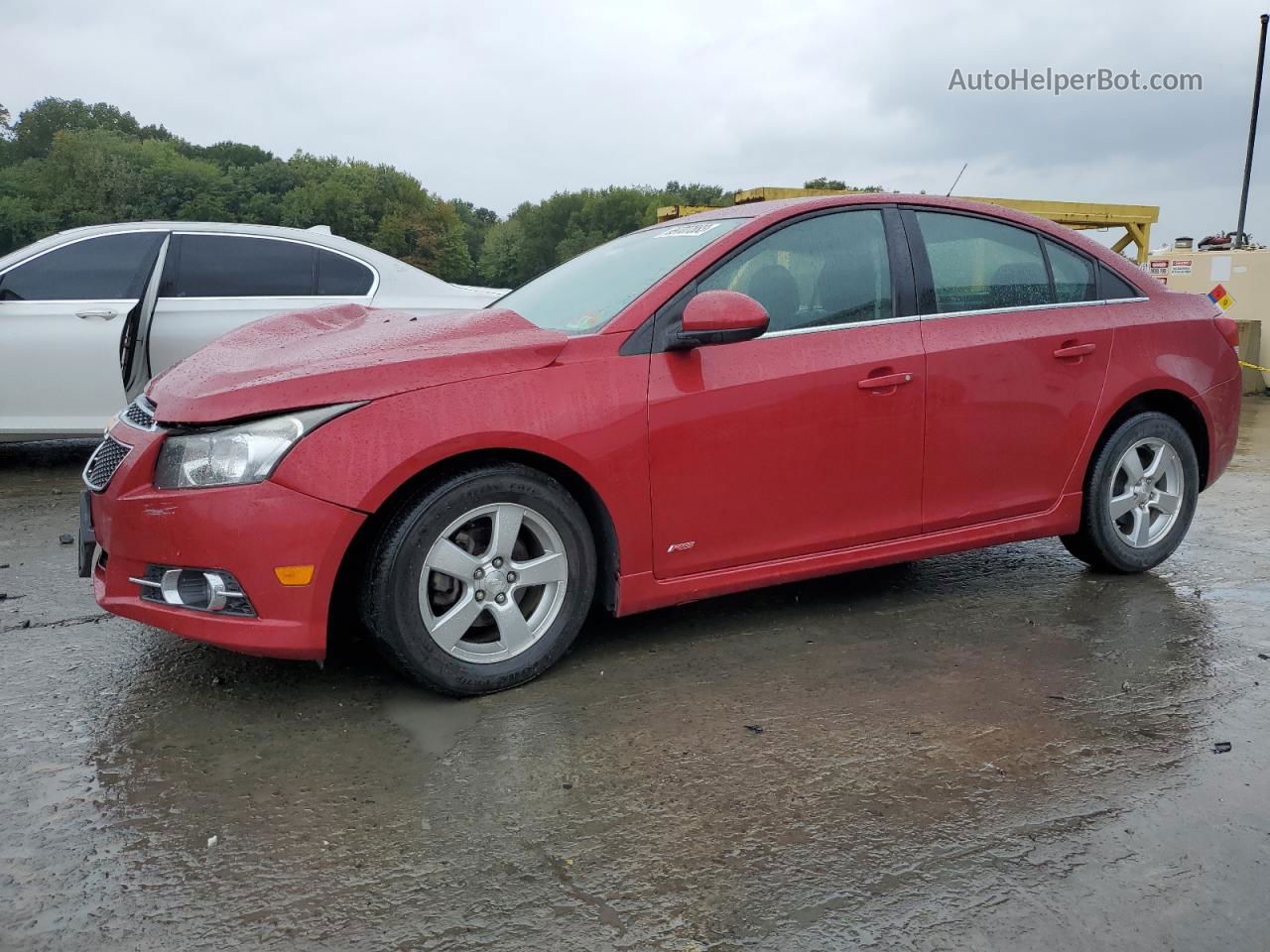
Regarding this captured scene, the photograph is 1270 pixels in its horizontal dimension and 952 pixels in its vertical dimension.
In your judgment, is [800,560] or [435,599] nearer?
[435,599]

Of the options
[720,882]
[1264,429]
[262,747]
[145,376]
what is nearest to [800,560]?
[720,882]

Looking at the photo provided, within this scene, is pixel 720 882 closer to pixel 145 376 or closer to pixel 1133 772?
pixel 1133 772

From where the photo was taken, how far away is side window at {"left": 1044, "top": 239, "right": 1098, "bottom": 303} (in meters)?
4.27

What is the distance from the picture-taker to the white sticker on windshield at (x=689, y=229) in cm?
390

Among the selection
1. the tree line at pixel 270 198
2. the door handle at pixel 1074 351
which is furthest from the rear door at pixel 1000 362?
the tree line at pixel 270 198

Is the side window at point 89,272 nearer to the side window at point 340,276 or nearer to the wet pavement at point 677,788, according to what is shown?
the side window at point 340,276

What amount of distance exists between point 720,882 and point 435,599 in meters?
1.34

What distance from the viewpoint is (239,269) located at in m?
6.84

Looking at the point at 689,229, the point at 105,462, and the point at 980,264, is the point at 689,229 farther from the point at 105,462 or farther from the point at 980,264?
the point at 105,462

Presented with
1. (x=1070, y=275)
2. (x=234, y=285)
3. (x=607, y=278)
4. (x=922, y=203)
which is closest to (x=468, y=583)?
(x=607, y=278)

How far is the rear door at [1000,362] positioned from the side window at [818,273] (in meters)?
0.18

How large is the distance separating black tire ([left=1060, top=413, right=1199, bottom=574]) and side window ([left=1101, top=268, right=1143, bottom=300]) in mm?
508

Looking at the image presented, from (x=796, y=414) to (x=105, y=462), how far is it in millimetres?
2213

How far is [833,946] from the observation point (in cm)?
204
